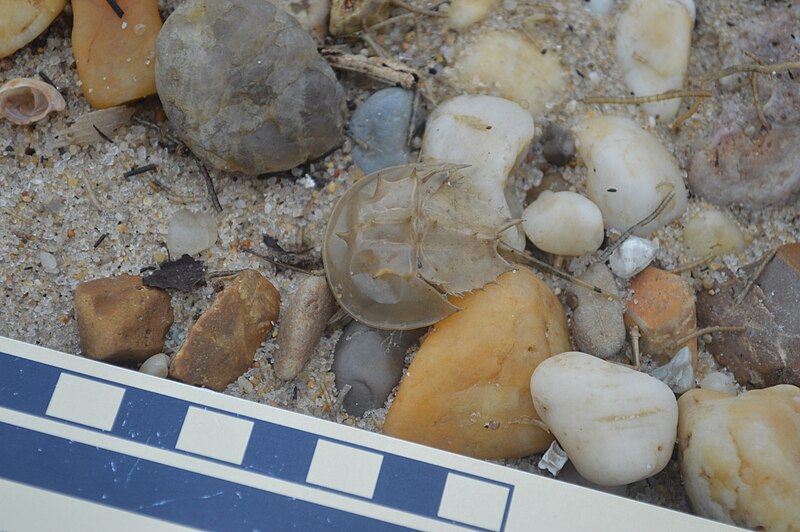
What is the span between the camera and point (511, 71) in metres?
2.24

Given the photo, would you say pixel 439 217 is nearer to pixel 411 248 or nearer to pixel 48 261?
pixel 411 248

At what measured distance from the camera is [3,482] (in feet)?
5.22

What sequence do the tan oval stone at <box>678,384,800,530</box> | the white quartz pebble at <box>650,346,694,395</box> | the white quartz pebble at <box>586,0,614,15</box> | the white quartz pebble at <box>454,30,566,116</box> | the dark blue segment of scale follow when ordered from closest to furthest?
the dark blue segment of scale, the tan oval stone at <box>678,384,800,530</box>, the white quartz pebble at <box>650,346,694,395</box>, the white quartz pebble at <box>454,30,566,116</box>, the white quartz pebble at <box>586,0,614,15</box>

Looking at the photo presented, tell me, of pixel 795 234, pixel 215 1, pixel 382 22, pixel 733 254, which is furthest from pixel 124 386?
pixel 795 234

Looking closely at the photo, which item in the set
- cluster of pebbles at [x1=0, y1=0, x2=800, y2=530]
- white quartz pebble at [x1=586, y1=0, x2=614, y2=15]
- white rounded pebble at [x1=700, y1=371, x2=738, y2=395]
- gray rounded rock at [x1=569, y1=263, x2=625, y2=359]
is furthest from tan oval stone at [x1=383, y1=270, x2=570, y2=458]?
white quartz pebble at [x1=586, y1=0, x2=614, y2=15]

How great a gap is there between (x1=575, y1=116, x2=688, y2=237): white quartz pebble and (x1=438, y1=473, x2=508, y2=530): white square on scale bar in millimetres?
950

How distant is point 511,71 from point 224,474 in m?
1.47

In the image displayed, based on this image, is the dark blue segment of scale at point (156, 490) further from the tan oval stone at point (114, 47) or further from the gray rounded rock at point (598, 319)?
the tan oval stone at point (114, 47)

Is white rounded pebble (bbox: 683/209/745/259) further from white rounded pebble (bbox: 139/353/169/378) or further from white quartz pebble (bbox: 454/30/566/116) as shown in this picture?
white rounded pebble (bbox: 139/353/169/378)

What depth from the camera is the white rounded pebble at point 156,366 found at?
1918 millimetres

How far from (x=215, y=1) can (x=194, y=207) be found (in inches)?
23.7

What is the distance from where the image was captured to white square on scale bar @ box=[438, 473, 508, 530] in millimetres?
1609

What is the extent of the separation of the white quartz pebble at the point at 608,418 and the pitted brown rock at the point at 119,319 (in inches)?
42.3

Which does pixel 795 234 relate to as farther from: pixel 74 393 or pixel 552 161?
pixel 74 393
